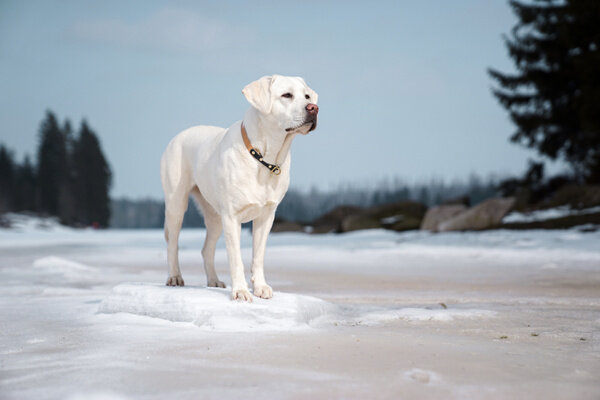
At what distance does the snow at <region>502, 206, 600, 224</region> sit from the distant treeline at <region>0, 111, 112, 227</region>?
30165mm

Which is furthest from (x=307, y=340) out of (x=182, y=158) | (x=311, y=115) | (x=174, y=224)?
(x=182, y=158)

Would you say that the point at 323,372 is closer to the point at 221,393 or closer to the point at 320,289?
the point at 221,393

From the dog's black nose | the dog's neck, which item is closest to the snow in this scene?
the dog's neck

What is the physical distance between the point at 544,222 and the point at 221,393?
1259 centimetres

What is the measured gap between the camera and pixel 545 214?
47.0 feet

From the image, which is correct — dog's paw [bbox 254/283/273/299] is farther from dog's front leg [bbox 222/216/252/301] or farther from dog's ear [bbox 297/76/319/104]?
dog's ear [bbox 297/76/319/104]

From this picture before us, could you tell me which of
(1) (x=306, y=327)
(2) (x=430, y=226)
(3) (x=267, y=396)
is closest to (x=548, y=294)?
(1) (x=306, y=327)

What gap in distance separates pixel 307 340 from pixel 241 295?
3.11 ft

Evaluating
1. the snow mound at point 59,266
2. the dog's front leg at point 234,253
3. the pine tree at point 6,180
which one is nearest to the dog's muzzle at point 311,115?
the dog's front leg at point 234,253

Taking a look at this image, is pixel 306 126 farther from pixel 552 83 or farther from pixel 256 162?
pixel 552 83

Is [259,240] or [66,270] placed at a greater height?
[259,240]

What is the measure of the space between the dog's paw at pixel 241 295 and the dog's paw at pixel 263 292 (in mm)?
201

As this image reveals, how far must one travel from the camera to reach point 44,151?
129 feet

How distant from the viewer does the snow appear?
540 inches
